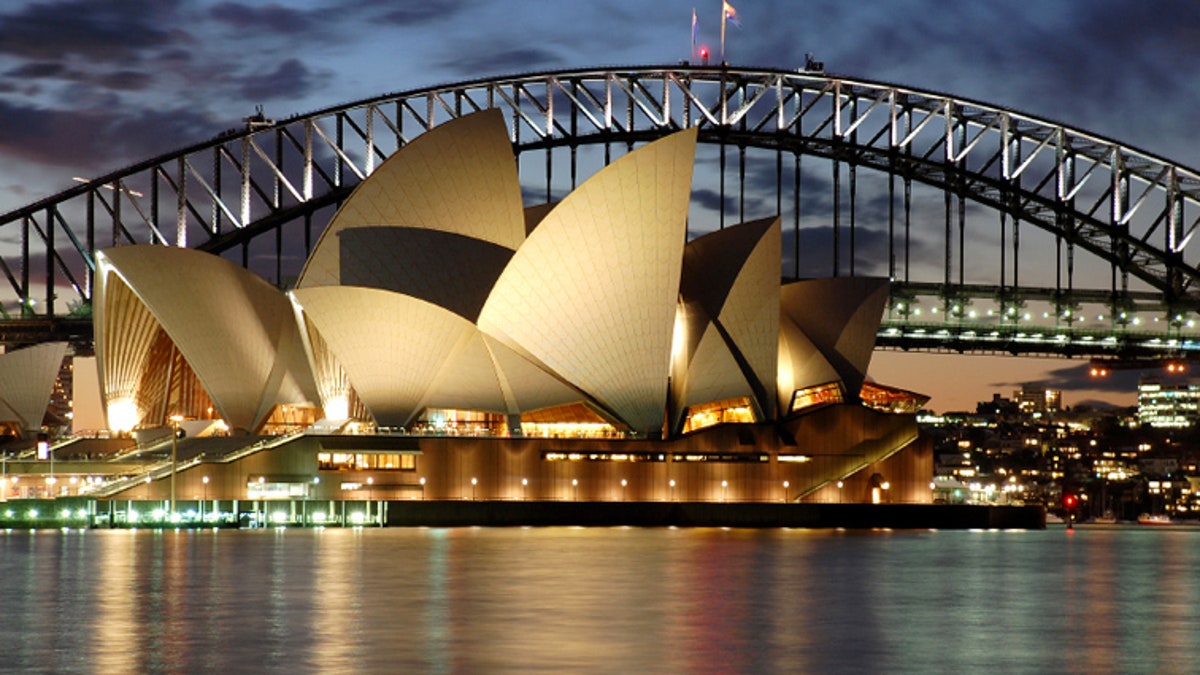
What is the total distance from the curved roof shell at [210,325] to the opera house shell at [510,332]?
0.10 meters

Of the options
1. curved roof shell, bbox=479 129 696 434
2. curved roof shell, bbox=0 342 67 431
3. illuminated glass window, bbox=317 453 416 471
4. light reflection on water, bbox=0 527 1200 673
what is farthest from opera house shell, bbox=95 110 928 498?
light reflection on water, bbox=0 527 1200 673

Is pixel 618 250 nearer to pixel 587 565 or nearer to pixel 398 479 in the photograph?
pixel 398 479

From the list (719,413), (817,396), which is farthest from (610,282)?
(817,396)

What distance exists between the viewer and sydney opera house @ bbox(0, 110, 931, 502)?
71.3m

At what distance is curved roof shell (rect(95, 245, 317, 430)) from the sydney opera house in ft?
0.32

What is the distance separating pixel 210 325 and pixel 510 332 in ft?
47.1

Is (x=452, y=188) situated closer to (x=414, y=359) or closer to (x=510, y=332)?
(x=510, y=332)

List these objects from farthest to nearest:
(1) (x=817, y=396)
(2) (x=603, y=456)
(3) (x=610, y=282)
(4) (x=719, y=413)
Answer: (1) (x=817, y=396) < (4) (x=719, y=413) < (2) (x=603, y=456) < (3) (x=610, y=282)

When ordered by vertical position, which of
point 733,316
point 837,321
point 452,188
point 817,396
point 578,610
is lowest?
point 578,610

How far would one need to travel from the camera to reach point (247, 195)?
9019 centimetres

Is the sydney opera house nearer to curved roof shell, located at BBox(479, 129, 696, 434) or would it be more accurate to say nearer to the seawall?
curved roof shell, located at BBox(479, 129, 696, 434)

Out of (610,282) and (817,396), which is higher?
(610,282)

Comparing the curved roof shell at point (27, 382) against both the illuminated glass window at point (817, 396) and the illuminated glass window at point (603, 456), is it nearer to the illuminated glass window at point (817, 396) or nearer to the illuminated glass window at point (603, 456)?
the illuminated glass window at point (603, 456)

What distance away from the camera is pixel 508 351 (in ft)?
244
